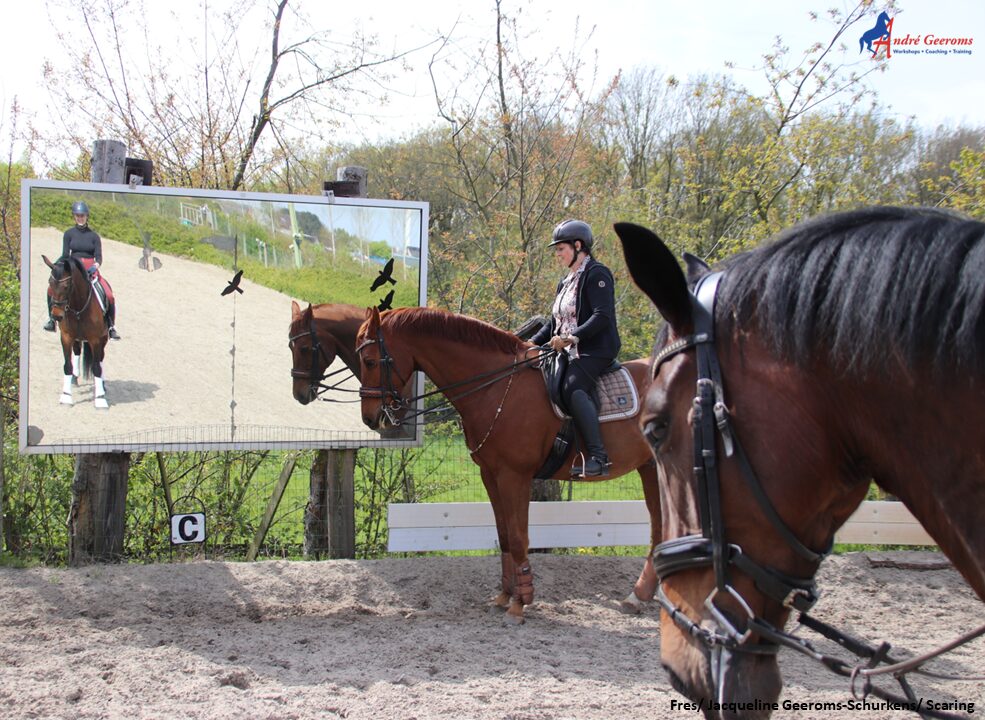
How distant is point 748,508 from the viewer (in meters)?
1.76

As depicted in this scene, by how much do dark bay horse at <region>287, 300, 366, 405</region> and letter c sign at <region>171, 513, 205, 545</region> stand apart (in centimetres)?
129

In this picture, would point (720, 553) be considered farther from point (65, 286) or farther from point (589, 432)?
point (65, 286)

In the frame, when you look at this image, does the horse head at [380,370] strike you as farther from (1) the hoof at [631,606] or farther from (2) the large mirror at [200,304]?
(1) the hoof at [631,606]

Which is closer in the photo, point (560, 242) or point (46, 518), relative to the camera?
point (560, 242)

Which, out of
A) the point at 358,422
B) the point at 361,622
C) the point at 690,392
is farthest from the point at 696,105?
the point at 690,392

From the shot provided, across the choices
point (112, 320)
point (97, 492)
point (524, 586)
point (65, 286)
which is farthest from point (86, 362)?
point (524, 586)

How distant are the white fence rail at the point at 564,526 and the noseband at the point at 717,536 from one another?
551 cm

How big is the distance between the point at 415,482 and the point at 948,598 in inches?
185

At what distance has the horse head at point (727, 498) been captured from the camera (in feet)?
5.70

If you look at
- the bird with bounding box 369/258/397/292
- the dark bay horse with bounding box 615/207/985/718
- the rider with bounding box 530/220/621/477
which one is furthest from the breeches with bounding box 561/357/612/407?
the dark bay horse with bounding box 615/207/985/718

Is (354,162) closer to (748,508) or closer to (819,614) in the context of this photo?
(819,614)

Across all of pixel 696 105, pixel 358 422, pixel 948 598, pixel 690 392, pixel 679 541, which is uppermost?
pixel 696 105

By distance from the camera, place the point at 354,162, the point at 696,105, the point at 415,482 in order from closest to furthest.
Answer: the point at 415,482 < the point at 354,162 < the point at 696,105

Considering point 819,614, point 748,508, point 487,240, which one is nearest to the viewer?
point 748,508
